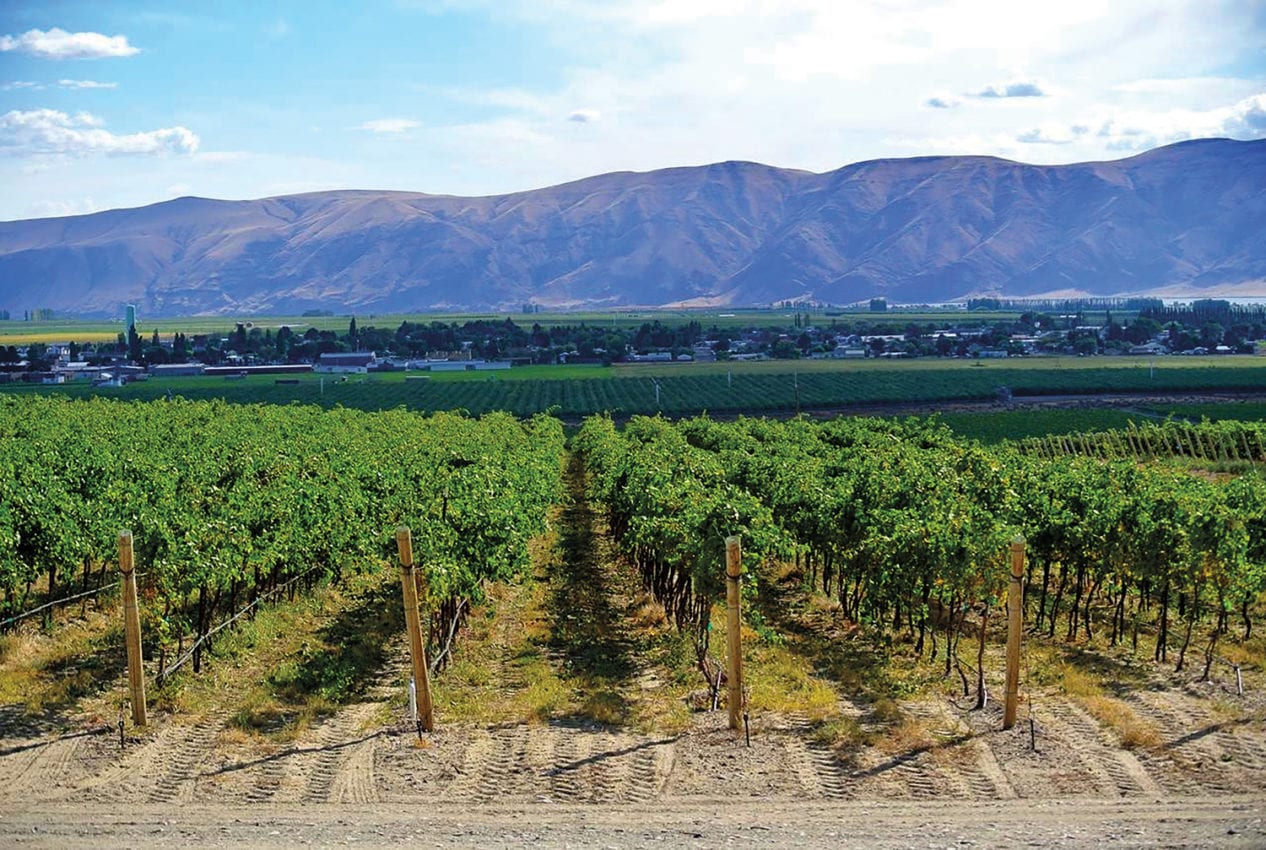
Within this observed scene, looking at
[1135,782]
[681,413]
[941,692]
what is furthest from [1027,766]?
[681,413]

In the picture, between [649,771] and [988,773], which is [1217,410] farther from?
[649,771]

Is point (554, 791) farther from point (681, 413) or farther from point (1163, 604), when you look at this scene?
point (681, 413)

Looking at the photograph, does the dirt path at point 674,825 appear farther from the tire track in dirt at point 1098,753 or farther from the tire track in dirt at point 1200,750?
the tire track in dirt at point 1200,750

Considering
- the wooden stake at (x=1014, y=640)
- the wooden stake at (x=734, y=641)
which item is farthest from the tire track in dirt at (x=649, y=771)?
the wooden stake at (x=1014, y=640)

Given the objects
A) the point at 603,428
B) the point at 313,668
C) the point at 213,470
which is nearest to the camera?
the point at 313,668

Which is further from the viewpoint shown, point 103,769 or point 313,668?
point 313,668

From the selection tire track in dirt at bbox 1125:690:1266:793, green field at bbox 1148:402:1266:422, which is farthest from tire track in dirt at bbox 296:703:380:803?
green field at bbox 1148:402:1266:422
